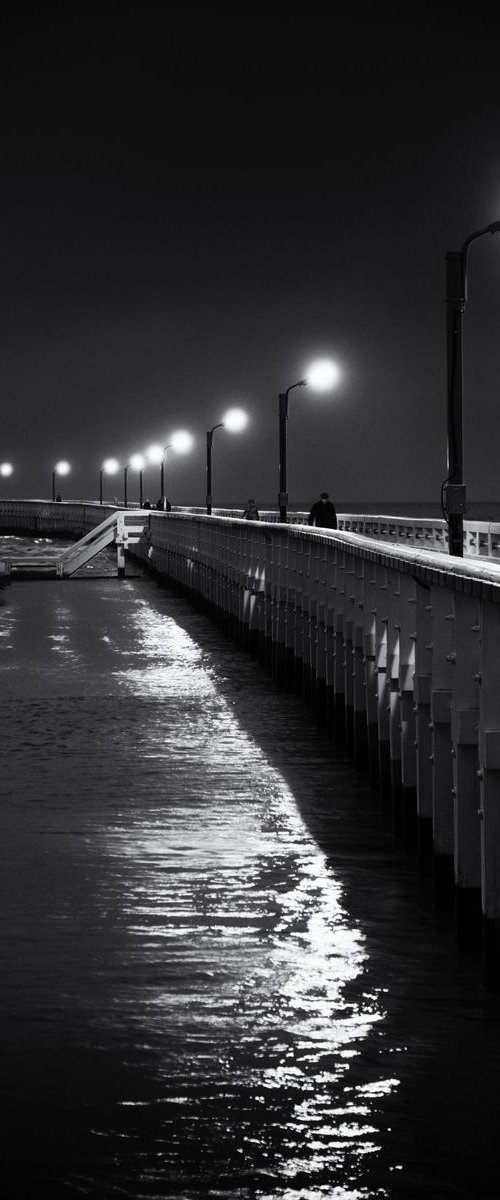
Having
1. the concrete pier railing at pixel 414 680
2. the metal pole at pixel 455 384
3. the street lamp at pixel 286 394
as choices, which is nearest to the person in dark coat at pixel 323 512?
the street lamp at pixel 286 394

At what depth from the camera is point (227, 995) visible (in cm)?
656

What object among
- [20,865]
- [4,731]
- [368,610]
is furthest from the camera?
[4,731]

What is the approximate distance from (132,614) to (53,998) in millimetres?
25197

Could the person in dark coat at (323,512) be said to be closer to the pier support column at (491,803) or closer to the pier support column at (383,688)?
the pier support column at (383,688)

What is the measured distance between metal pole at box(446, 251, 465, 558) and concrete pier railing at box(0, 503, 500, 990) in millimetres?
1361

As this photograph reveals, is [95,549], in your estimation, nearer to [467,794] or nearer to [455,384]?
[455,384]

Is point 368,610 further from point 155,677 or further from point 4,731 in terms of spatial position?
point 155,677

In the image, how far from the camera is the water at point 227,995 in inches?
193

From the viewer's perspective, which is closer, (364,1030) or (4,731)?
(364,1030)

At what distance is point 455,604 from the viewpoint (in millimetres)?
7773

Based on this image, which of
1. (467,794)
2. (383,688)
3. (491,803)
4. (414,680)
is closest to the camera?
(491,803)

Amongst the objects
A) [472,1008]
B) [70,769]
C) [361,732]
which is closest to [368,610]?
[361,732]

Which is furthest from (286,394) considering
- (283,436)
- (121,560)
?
(121,560)

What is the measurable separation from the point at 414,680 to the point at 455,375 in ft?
24.9
